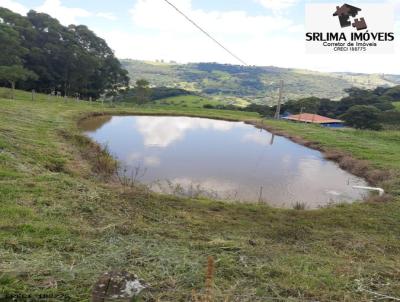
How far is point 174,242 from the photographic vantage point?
17.9 feet

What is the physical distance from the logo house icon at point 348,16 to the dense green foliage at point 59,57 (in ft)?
94.0

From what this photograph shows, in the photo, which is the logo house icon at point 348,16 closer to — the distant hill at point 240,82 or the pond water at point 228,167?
the pond water at point 228,167

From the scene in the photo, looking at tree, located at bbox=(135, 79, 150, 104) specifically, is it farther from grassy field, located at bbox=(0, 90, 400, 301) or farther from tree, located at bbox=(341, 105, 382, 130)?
grassy field, located at bbox=(0, 90, 400, 301)

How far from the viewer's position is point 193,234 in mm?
6031

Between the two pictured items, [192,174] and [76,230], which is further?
[192,174]

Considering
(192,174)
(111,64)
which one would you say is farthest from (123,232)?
(111,64)

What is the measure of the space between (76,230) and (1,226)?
1005 mm

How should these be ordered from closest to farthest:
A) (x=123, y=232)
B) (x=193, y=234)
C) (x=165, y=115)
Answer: (x=123, y=232) < (x=193, y=234) < (x=165, y=115)

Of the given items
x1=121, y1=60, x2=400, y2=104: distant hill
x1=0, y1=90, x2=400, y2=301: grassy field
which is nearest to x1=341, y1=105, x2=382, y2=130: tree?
x1=0, y1=90, x2=400, y2=301: grassy field

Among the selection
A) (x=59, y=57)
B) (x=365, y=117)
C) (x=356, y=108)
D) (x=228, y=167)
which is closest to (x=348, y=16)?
(x=228, y=167)

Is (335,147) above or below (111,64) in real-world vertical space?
below

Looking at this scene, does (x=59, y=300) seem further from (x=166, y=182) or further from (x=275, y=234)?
(x=166, y=182)

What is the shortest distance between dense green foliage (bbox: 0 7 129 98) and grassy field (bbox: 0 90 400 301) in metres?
32.3

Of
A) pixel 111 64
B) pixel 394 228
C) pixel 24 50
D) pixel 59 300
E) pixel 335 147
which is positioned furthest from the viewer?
pixel 111 64
